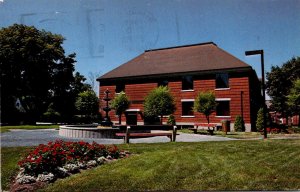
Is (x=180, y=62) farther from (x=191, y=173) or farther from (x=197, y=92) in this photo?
(x=191, y=173)

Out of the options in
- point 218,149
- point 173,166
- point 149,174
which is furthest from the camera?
point 218,149

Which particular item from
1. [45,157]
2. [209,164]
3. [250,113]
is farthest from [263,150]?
[250,113]

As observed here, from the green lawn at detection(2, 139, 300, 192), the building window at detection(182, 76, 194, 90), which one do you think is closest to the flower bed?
the green lawn at detection(2, 139, 300, 192)

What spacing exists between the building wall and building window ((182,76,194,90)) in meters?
0.38

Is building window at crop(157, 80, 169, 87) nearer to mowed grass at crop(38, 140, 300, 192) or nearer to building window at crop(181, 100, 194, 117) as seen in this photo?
building window at crop(181, 100, 194, 117)

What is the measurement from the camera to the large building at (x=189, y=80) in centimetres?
3195

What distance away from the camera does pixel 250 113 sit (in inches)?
1238

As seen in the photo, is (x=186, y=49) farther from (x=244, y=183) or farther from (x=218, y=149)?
(x=244, y=183)

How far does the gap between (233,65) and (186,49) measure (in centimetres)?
652

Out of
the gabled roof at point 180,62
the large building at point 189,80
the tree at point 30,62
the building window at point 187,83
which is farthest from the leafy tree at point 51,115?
the building window at point 187,83

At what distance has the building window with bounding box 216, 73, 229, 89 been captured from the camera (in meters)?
32.6

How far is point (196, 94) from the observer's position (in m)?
34.0

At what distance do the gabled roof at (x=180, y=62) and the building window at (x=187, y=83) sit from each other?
0.97m

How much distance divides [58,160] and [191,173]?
369 centimetres
